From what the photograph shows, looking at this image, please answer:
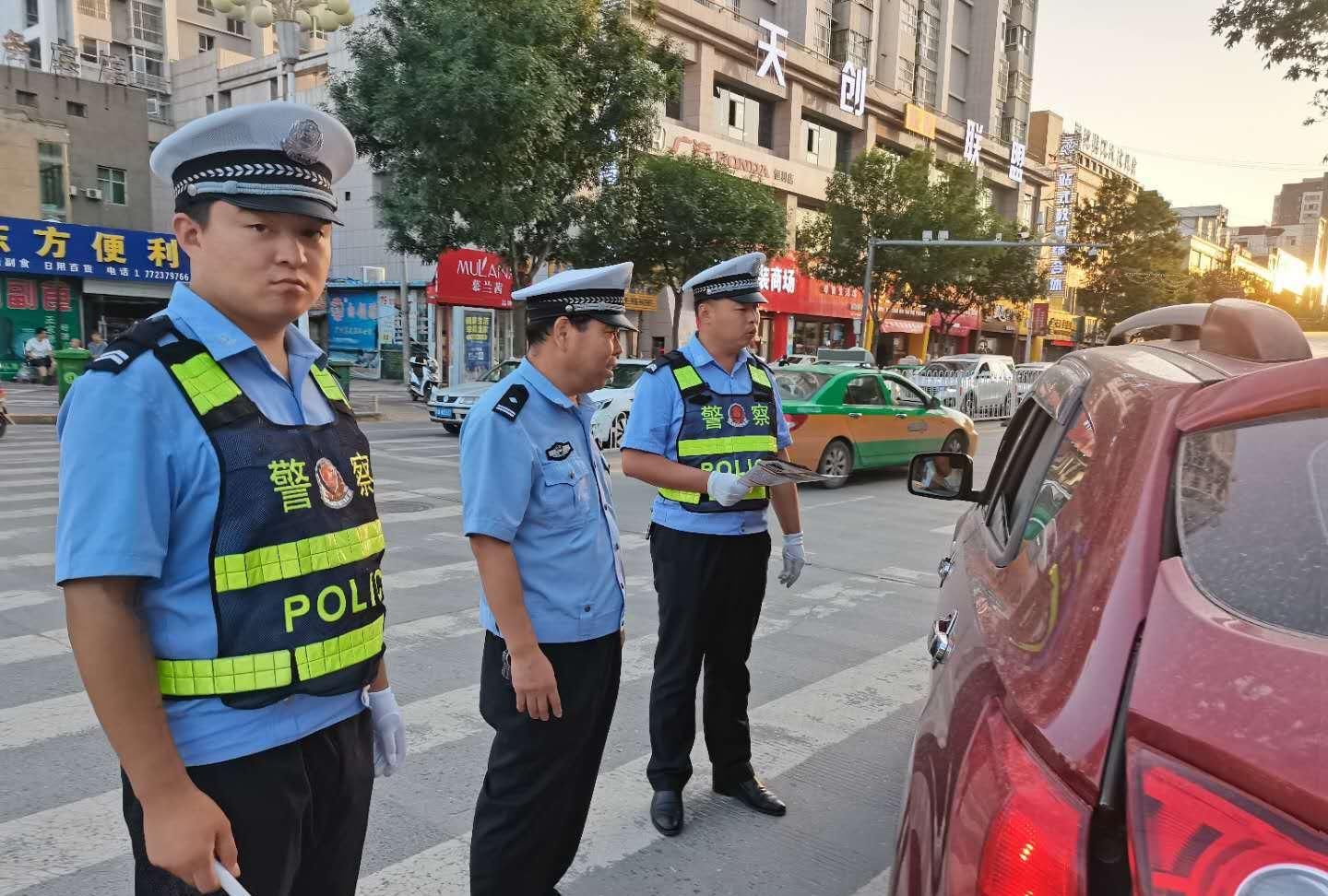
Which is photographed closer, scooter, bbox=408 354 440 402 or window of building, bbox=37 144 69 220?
scooter, bbox=408 354 440 402

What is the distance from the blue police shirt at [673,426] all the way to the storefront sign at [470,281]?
2217cm

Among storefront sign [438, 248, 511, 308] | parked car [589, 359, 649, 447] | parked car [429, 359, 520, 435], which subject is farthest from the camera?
storefront sign [438, 248, 511, 308]

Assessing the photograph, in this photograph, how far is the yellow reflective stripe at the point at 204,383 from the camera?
1399 mm

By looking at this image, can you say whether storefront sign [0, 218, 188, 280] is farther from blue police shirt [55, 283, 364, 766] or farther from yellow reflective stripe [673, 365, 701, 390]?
blue police shirt [55, 283, 364, 766]

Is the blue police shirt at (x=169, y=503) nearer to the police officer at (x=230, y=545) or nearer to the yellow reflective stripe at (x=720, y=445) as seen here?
the police officer at (x=230, y=545)

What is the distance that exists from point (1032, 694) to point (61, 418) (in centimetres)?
147

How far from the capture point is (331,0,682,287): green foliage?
14469mm

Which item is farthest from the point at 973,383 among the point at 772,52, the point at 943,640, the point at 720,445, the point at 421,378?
the point at 943,640

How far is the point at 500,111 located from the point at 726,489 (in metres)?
13.1

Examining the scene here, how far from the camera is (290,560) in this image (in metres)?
1.48

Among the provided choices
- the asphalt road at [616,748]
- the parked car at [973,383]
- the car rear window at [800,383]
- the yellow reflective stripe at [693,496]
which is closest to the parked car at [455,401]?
the car rear window at [800,383]

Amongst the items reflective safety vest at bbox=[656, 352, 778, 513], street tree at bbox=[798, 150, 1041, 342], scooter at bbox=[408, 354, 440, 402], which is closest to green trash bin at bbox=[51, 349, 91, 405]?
scooter at bbox=[408, 354, 440, 402]

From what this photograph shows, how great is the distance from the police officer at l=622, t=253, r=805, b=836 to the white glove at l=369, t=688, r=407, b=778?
134cm

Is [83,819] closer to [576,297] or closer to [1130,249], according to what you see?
[576,297]
